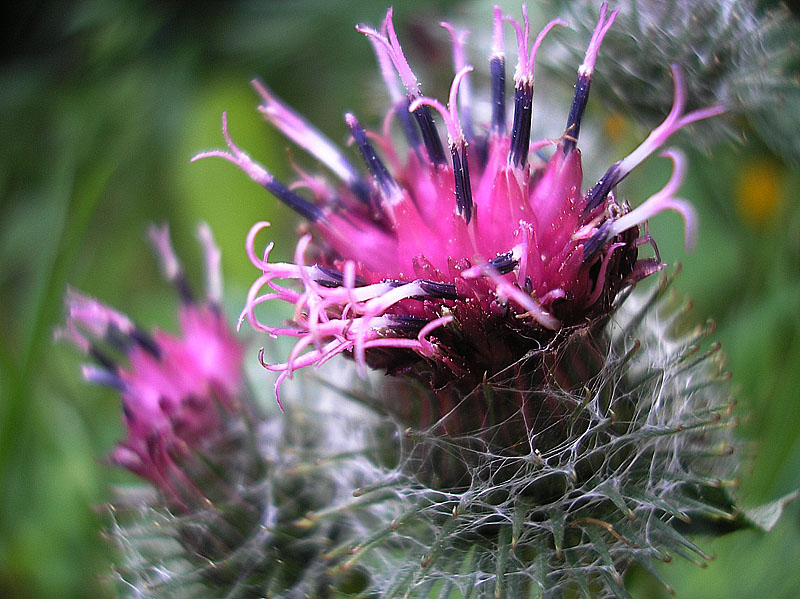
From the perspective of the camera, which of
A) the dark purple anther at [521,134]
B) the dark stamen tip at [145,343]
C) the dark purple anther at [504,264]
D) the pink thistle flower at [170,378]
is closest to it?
the dark purple anther at [504,264]

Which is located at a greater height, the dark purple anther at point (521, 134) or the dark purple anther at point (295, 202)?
the dark purple anther at point (295, 202)

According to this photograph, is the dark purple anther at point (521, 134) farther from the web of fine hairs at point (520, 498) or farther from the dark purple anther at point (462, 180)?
the web of fine hairs at point (520, 498)

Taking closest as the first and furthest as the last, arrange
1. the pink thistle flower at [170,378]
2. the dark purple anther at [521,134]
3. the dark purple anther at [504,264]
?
1. the dark purple anther at [504,264]
2. the dark purple anther at [521,134]
3. the pink thistle flower at [170,378]

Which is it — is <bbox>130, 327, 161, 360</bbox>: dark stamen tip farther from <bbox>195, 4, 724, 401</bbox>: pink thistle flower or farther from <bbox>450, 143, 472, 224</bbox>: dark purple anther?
<bbox>450, 143, 472, 224</bbox>: dark purple anther

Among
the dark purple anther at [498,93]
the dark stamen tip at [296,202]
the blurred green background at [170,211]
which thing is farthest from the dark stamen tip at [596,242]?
the blurred green background at [170,211]

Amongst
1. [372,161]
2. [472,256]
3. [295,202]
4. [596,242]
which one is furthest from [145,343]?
[596,242]

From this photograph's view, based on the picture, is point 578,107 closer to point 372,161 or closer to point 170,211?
point 372,161

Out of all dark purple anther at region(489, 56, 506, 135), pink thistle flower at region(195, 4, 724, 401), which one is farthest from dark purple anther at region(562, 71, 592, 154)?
dark purple anther at region(489, 56, 506, 135)
